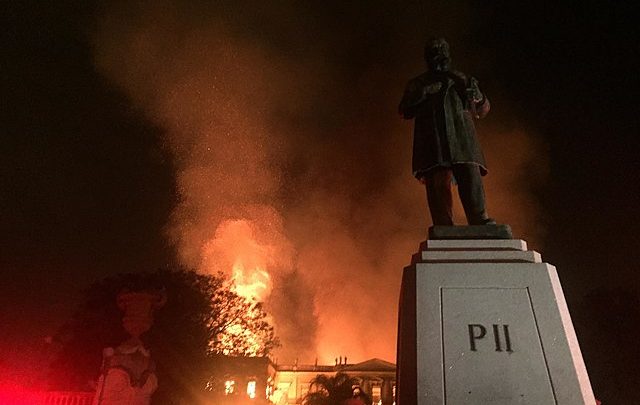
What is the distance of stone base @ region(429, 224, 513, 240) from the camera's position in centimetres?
435

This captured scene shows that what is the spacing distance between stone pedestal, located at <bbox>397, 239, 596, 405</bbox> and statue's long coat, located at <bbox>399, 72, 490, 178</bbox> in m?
1.16

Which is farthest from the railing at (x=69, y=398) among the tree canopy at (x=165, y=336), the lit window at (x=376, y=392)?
the lit window at (x=376, y=392)

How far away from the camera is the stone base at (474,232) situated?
171 inches

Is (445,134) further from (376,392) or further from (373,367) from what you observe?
(373,367)

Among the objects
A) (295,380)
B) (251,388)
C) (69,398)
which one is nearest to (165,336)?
(69,398)

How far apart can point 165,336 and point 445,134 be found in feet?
64.6

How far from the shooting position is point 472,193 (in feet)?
15.7

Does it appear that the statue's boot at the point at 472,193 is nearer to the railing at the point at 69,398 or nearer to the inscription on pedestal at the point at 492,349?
the inscription on pedestal at the point at 492,349

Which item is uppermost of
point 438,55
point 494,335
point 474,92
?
point 438,55

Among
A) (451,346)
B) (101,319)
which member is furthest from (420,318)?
(101,319)

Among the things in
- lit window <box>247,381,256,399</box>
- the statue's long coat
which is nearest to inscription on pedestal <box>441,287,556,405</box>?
the statue's long coat

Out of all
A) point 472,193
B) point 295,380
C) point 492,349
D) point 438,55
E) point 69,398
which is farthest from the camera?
point 295,380

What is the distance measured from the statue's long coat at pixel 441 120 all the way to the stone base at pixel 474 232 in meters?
0.80

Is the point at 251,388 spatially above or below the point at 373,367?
below
